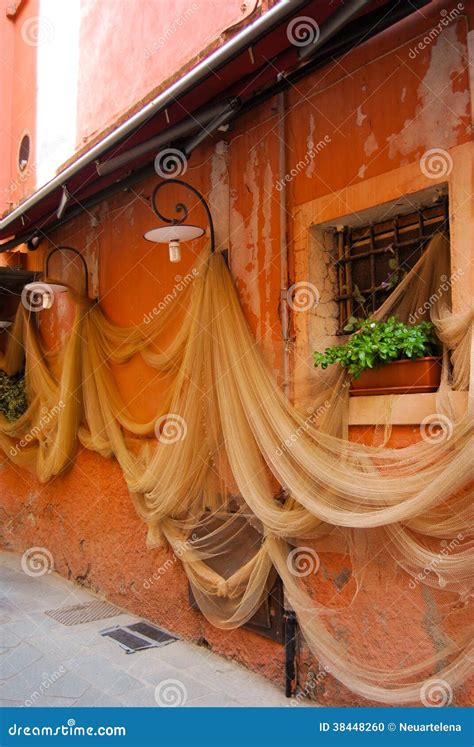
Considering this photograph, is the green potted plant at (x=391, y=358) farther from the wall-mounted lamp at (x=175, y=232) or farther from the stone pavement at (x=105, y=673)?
the stone pavement at (x=105, y=673)

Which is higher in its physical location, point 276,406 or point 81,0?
point 81,0

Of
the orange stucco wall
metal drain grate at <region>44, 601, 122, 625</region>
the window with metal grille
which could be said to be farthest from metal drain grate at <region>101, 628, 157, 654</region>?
the window with metal grille

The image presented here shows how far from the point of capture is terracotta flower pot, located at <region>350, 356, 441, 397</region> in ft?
11.5

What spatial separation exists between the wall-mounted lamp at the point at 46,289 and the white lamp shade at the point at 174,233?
7.06 feet

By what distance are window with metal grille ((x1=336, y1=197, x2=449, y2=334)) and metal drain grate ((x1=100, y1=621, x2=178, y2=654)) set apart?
2970 millimetres

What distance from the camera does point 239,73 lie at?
438 centimetres

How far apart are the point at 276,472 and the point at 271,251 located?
5.31ft

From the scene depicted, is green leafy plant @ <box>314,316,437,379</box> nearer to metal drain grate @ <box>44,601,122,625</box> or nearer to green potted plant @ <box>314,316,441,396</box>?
green potted plant @ <box>314,316,441,396</box>

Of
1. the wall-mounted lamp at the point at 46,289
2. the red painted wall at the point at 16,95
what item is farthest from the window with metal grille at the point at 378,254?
the red painted wall at the point at 16,95

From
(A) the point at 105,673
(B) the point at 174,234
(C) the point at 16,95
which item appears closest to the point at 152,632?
(A) the point at 105,673

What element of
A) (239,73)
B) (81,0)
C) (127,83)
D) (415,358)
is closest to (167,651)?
(415,358)

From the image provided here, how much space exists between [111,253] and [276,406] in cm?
339

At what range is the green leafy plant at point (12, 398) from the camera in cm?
799

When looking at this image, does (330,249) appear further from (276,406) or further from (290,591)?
(290,591)
